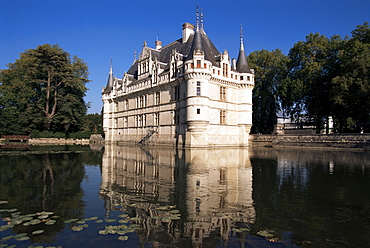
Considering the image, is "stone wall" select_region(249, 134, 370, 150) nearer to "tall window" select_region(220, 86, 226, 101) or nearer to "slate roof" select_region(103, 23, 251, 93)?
"tall window" select_region(220, 86, 226, 101)

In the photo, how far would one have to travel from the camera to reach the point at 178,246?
180 inches

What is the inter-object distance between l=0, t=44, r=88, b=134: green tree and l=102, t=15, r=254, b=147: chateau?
35.9ft

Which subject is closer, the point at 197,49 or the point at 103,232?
the point at 103,232

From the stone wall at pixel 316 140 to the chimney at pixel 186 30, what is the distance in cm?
1698

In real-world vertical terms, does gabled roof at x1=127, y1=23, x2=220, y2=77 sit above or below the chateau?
above

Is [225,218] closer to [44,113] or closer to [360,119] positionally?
[360,119]

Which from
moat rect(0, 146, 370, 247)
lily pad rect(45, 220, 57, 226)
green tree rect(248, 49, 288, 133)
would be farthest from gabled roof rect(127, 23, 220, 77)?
lily pad rect(45, 220, 57, 226)

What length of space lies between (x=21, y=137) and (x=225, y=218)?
1862 inches

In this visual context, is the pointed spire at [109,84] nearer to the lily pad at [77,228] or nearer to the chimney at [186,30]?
the chimney at [186,30]

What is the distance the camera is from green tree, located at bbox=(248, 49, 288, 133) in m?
42.9

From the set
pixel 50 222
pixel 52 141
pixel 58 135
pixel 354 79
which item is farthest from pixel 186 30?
pixel 50 222

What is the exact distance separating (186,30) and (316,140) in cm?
2240

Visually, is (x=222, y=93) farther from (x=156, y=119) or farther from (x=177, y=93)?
(x=156, y=119)

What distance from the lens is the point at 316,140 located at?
32500mm
